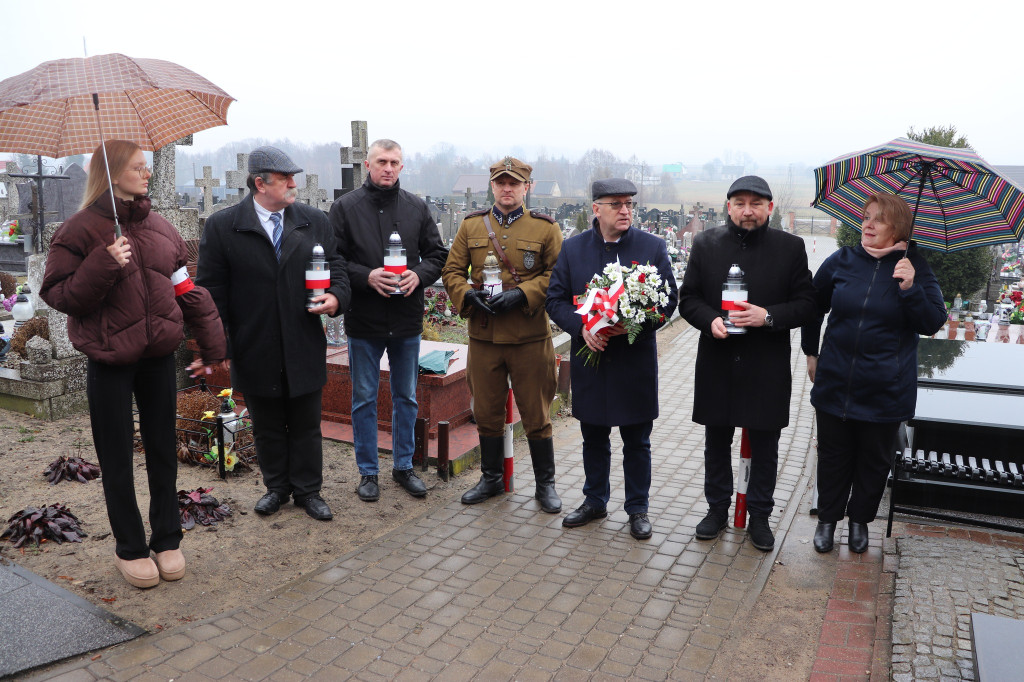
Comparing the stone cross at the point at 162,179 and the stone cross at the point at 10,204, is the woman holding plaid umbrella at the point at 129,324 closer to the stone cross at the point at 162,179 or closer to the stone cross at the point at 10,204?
the stone cross at the point at 162,179

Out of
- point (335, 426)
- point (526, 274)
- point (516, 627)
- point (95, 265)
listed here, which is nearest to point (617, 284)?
point (526, 274)

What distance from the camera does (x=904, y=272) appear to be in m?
4.16

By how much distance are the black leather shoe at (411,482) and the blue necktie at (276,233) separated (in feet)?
5.95

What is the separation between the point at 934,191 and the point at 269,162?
389 cm

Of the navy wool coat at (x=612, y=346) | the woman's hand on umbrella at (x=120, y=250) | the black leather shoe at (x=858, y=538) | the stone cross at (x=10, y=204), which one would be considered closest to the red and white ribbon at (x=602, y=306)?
the navy wool coat at (x=612, y=346)

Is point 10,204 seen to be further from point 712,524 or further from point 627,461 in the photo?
point 712,524

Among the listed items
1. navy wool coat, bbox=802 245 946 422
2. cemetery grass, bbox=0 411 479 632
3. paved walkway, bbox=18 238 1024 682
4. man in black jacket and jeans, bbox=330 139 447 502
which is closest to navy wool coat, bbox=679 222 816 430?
navy wool coat, bbox=802 245 946 422

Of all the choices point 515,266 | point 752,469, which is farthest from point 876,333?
point 515,266

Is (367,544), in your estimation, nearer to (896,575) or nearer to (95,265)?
(95,265)

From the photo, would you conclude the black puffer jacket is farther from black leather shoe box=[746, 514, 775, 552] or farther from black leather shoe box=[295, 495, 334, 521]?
black leather shoe box=[746, 514, 775, 552]

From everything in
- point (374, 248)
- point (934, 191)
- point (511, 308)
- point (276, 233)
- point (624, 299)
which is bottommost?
point (511, 308)

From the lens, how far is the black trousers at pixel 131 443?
3.83 meters

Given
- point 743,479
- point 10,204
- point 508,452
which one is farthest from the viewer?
point 10,204

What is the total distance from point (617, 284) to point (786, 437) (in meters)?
3.73
